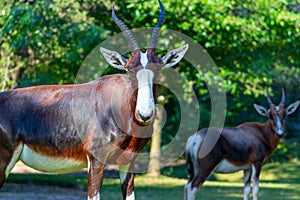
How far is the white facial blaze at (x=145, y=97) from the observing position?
708 centimetres

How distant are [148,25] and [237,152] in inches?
188

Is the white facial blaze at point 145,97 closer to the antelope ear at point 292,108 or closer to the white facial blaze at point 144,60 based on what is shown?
the white facial blaze at point 144,60

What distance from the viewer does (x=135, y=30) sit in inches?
654

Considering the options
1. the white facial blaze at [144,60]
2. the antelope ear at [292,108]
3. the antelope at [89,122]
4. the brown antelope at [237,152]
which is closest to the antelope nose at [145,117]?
the antelope at [89,122]

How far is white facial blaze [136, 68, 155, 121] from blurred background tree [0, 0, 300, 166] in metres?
7.96

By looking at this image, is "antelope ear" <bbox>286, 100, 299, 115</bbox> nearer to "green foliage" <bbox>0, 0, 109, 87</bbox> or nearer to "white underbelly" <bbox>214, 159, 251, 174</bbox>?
"white underbelly" <bbox>214, 159, 251, 174</bbox>

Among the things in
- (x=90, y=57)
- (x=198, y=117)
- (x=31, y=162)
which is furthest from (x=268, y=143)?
(x=198, y=117)

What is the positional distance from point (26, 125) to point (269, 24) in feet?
34.6

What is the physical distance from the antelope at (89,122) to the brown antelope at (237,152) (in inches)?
196

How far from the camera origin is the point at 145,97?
281 inches

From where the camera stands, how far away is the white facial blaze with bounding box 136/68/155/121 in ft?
23.2

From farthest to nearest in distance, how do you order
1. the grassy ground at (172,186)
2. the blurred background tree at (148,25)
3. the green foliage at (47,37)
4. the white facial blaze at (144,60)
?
the grassy ground at (172,186) → the blurred background tree at (148,25) → the green foliage at (47,37) → the white facial blaze at (144,60)

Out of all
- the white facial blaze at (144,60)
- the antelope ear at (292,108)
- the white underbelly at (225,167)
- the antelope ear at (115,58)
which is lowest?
the white underbelly at (225,167)

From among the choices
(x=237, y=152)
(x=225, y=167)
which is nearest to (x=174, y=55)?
(x=225, y=167)
